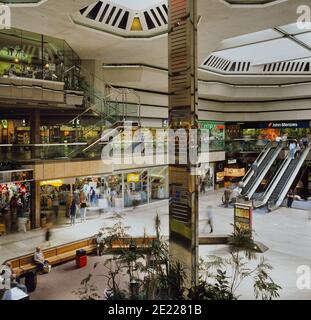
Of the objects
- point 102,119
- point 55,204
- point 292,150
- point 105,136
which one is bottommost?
point 55,204

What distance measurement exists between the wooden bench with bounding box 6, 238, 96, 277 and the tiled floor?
3.37ft

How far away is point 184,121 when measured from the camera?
6125mm

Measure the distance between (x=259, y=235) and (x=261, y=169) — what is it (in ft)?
29.7

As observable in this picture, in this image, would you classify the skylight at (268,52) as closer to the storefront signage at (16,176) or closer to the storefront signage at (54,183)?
the storefront signage at (54,183)

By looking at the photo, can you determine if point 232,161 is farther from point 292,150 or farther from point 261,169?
point 292,150

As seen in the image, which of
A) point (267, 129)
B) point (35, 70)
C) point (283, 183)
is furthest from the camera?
point (267, 129)

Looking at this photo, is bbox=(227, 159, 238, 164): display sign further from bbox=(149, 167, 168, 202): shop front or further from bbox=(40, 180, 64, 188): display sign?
bbox=(40, 180, 64, 188): display sign

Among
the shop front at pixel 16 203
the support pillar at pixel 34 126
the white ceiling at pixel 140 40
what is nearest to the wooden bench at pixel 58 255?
the shop front at pixel 16 203

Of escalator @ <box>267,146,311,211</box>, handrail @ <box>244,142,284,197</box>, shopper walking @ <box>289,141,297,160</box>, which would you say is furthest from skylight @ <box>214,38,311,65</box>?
escalator @ <box>267,146,311,211</box>

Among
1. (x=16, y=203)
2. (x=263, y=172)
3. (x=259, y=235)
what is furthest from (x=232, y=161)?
(x=16, y=203)

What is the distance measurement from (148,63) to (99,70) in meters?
2.76

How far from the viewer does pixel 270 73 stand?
22219mm

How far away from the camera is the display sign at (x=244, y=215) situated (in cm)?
1301
